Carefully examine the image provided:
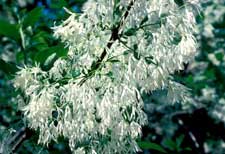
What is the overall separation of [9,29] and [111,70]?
955 millimetres

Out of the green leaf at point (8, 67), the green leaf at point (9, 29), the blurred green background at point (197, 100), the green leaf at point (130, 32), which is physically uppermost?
the green leaf at point (130, 32)

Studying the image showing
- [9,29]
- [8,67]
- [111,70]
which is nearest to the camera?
[111,70]

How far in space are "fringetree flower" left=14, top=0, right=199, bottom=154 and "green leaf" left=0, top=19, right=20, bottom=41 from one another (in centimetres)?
57

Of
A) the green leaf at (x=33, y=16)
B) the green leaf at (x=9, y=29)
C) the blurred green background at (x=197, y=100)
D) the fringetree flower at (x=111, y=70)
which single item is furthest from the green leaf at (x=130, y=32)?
the blurred green background at (x=197, y=100)

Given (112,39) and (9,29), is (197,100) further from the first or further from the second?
(112,39)

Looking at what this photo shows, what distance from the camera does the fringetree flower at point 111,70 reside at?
8.43 feet

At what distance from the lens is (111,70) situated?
2.60 m

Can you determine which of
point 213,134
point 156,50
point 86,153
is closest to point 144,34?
point 156,50

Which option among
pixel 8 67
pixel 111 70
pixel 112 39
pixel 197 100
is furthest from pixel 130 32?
pixel 197 100

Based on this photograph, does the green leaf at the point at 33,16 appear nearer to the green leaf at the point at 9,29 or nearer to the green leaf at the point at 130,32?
the green leaf at the point at 9,29

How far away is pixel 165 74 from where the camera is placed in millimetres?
2670

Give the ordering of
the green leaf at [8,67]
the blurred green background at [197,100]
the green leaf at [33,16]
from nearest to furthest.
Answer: the green leaf at [8,67] < the green leaf at [33,16] < the blurred green background at [197,100]

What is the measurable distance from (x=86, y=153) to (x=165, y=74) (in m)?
0.55

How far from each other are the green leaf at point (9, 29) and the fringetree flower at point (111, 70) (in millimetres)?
569
